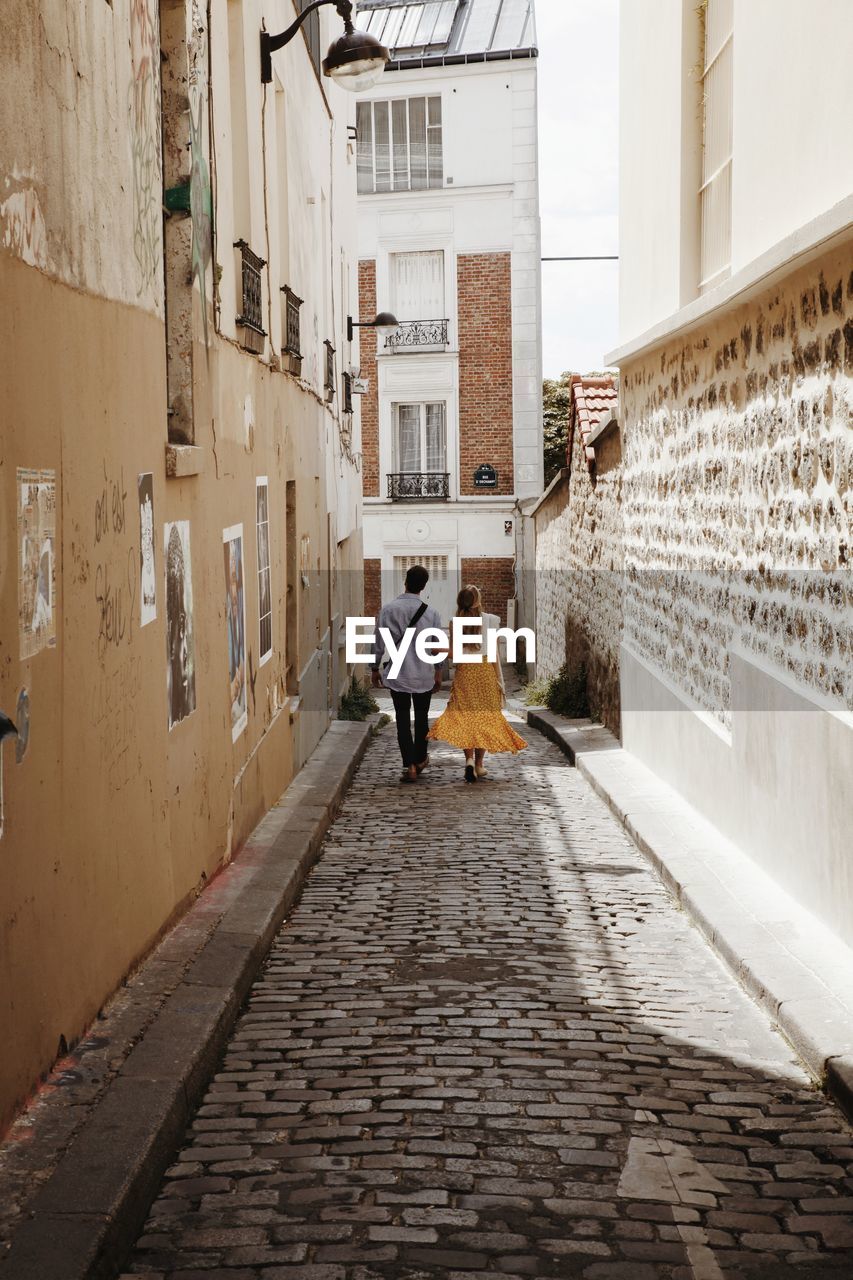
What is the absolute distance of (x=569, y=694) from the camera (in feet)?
51.7

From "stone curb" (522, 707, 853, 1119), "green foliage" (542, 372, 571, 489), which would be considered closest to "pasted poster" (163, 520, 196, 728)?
"stone curb" (522, 707, 853, 1119)

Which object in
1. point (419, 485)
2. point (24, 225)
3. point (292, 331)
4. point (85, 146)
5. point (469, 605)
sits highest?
point (292, 331)

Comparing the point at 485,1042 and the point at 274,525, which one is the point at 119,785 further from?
the point at 274,525

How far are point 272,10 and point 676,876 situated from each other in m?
6.95

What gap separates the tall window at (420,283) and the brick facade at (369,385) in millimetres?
495

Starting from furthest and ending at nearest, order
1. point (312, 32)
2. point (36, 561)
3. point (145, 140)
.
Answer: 1. point (312, 32)
2. point (145, 140)
3. point (36, 561)

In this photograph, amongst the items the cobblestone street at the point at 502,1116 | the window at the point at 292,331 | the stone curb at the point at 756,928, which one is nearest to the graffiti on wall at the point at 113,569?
the cobblestone street at the point at 502,1116

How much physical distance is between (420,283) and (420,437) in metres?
3.13

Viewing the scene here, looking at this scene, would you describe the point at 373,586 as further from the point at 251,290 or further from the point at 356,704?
the point at 251,290

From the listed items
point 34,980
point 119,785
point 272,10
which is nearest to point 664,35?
point 272,10

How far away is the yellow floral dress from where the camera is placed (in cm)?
1172

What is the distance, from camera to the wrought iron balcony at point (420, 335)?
28.3 metres
